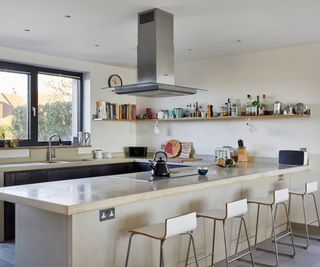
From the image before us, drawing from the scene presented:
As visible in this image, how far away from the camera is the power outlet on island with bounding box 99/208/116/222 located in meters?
2.48

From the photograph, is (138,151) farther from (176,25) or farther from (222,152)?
(176,25)

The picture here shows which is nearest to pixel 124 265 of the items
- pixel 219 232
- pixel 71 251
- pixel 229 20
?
pixel 71 251

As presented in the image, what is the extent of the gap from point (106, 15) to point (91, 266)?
2264 millimetres

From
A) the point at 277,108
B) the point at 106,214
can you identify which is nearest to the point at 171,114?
the point at 277,108

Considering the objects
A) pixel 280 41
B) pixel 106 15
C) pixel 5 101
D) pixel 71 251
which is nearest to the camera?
pixel 71 251

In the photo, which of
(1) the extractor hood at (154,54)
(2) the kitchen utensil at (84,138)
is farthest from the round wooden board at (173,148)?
(1) the extractor hood at (154,54)

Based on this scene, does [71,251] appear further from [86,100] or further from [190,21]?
[86,100]

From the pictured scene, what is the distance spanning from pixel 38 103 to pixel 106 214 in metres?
3.26

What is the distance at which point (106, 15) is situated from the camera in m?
3.51

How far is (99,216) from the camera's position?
2461mm

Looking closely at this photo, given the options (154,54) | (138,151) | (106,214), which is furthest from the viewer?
(138,151)

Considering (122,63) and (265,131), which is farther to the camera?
(122,63)

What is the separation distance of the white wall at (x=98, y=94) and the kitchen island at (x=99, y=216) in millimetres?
2621

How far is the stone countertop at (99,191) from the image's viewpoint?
223 cm
